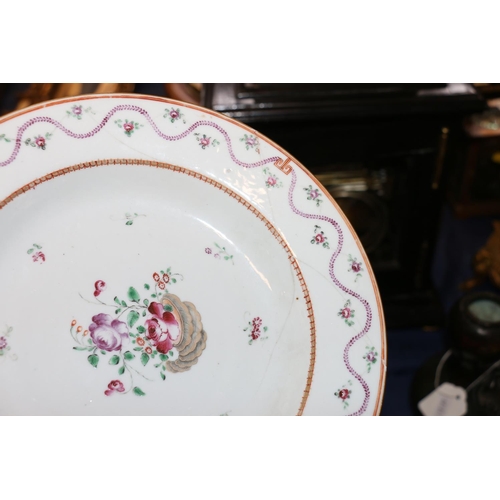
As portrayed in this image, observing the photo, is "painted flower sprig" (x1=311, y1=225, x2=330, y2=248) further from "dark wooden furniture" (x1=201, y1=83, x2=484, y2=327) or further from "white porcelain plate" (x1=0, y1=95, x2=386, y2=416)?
"dark wooden furniture" (x1=201, y1=83, x2=484, y2=327)

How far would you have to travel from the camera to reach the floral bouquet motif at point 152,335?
67 cm

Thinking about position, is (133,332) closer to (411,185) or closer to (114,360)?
(114,360)

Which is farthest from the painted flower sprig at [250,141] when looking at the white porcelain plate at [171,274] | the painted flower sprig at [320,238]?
the painted flower sprig at [320,238]

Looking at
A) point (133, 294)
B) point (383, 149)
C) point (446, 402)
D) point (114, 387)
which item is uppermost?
point (383, 149)

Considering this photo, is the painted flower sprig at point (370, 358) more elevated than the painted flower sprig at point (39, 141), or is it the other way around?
the painted flower sprig at point (39, 141)

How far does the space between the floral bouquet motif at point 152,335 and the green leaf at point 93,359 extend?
0.01 meters

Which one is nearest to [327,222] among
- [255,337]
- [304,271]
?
[304,271]

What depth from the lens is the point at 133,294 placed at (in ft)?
2.20

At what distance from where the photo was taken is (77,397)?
0.66m

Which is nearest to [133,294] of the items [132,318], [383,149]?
[132,318]

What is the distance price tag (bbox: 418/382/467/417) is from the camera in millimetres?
1041

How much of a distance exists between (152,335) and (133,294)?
0.18 feet

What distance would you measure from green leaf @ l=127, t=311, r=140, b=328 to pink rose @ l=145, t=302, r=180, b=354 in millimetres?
14

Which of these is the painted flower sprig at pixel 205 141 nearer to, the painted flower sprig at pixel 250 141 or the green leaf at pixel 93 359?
the painted flower sprig at pixel 250 141
